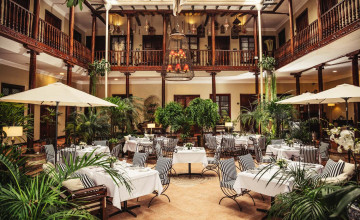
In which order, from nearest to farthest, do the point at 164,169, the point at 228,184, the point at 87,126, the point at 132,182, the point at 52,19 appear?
the point at 132,182, the point at 228,184, the point at 164,169, the point at 87,126, the point at 52,19

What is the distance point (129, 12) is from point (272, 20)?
7.81 meters

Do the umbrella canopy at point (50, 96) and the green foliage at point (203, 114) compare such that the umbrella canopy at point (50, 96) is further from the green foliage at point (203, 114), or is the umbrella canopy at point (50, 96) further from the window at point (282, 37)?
the window at point (282, 37)

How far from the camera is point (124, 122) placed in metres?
9.55

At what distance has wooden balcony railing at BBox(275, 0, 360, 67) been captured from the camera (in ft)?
20.2

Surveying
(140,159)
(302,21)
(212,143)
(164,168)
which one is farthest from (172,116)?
(302,21)

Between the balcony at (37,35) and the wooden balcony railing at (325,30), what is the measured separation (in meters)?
8.64

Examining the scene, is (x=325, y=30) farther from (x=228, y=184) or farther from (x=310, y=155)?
(x=228, y=184)

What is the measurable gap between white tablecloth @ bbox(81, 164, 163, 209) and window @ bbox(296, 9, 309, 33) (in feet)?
34.5

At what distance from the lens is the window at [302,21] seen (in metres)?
10.9

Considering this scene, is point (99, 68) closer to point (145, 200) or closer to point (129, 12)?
point (129, 12)

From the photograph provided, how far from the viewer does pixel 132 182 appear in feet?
12.1

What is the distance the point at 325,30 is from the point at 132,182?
7.43 metres

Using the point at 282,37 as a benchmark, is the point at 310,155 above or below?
below

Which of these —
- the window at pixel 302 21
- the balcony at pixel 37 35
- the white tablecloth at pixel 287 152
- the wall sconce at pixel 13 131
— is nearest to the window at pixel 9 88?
the balcony at pixel 37 35
